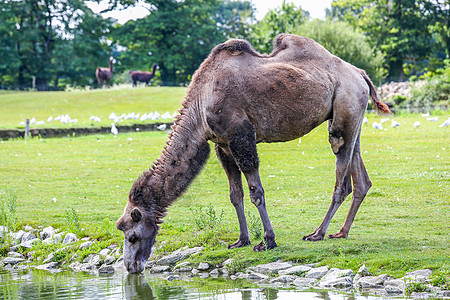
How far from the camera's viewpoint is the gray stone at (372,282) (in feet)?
24.3

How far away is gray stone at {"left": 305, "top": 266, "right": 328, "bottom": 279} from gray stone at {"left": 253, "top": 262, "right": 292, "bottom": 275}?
1.30 feet

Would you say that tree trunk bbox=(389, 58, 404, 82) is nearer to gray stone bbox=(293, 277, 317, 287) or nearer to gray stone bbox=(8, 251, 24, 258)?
gray stone bbox=(8, 251, 24, 258)

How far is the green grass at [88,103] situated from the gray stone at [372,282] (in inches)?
1275

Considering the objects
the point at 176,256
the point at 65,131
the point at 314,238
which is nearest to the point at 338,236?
the point at 314,238

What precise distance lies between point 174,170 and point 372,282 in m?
3.12

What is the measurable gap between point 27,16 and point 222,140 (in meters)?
63.3

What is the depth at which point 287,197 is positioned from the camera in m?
13.8

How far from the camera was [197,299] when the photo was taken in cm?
753

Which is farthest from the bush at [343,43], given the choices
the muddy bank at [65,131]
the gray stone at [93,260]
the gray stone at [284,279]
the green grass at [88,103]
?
the gray stone at [284,279]

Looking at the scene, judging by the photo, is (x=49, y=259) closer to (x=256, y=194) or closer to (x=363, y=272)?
(x=256, y=194)

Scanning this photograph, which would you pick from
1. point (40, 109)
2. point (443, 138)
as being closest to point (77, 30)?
point (40, 109)

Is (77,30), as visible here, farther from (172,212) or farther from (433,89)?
(172,212)

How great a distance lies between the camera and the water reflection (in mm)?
7491

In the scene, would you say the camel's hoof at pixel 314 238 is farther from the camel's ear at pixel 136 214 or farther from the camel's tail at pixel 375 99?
the camel's ear at pixel 136 214
